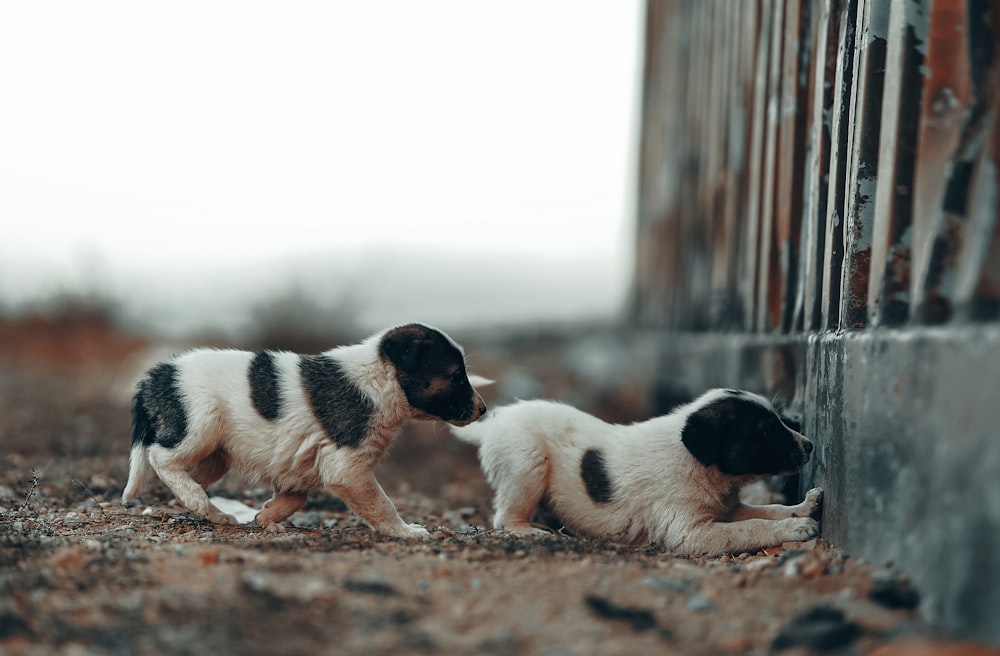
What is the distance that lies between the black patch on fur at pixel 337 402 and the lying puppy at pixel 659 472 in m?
0.73

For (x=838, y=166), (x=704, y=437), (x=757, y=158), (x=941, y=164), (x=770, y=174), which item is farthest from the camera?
(x=757, y=158)

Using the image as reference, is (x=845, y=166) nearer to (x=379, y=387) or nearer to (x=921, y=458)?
(x=921, y=458)

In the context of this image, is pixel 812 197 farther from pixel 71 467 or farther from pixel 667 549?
pixel 71 467

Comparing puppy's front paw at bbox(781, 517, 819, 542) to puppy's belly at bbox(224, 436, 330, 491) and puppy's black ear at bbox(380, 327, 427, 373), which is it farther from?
puppy's belly at bbox(224, 436, 330, 491)

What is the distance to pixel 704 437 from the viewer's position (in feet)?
15.6

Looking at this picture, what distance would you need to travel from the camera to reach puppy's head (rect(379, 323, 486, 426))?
5.04m

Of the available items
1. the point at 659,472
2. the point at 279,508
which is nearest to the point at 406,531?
the point at 279,508

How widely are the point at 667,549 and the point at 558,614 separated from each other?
5.42ft

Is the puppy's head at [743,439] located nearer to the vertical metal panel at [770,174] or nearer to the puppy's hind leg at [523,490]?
the puppy's hind leg at [523,490]

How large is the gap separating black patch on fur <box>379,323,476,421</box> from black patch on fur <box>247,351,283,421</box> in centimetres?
52

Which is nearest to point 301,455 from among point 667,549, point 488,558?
point 488,558

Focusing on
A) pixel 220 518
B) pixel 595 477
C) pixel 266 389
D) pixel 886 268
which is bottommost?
pixel 220 518

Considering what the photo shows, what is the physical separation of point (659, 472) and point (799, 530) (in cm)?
76

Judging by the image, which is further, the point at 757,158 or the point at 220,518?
the point at 757,158
